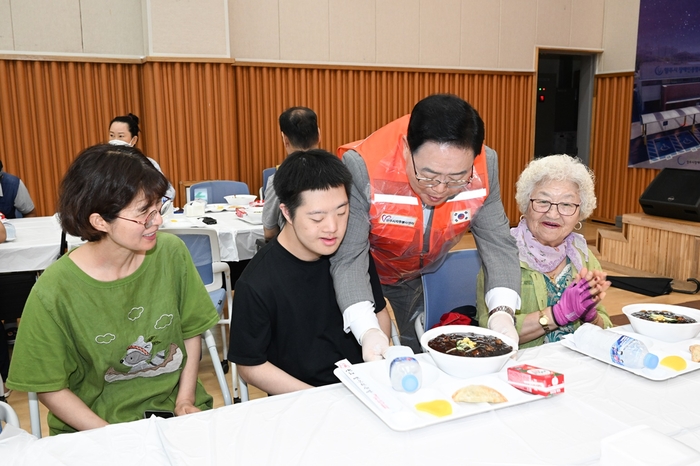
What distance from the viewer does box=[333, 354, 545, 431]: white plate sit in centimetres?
108

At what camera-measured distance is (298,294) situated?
159 cm

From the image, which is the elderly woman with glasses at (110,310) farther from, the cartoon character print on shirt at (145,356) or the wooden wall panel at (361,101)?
the wooden wall panel at (361,101)

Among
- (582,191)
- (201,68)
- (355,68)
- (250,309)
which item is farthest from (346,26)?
(250,309)

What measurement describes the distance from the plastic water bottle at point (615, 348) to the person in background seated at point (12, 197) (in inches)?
→ 151

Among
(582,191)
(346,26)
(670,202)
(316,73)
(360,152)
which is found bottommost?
(670,202)

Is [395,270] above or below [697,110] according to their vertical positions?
below

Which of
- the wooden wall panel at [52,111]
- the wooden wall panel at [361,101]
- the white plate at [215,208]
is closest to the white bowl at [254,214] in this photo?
the white plate at [215,208]

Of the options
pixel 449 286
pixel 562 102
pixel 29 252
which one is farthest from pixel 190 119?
pixel 562 102

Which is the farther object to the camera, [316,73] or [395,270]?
[316,73]

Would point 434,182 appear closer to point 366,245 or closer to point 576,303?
point 366,245

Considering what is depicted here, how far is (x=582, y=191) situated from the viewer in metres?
1.98

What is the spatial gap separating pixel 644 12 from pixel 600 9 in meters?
0.88

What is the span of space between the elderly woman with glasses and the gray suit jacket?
1.44ft

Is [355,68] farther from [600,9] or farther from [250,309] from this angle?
[250,309]
